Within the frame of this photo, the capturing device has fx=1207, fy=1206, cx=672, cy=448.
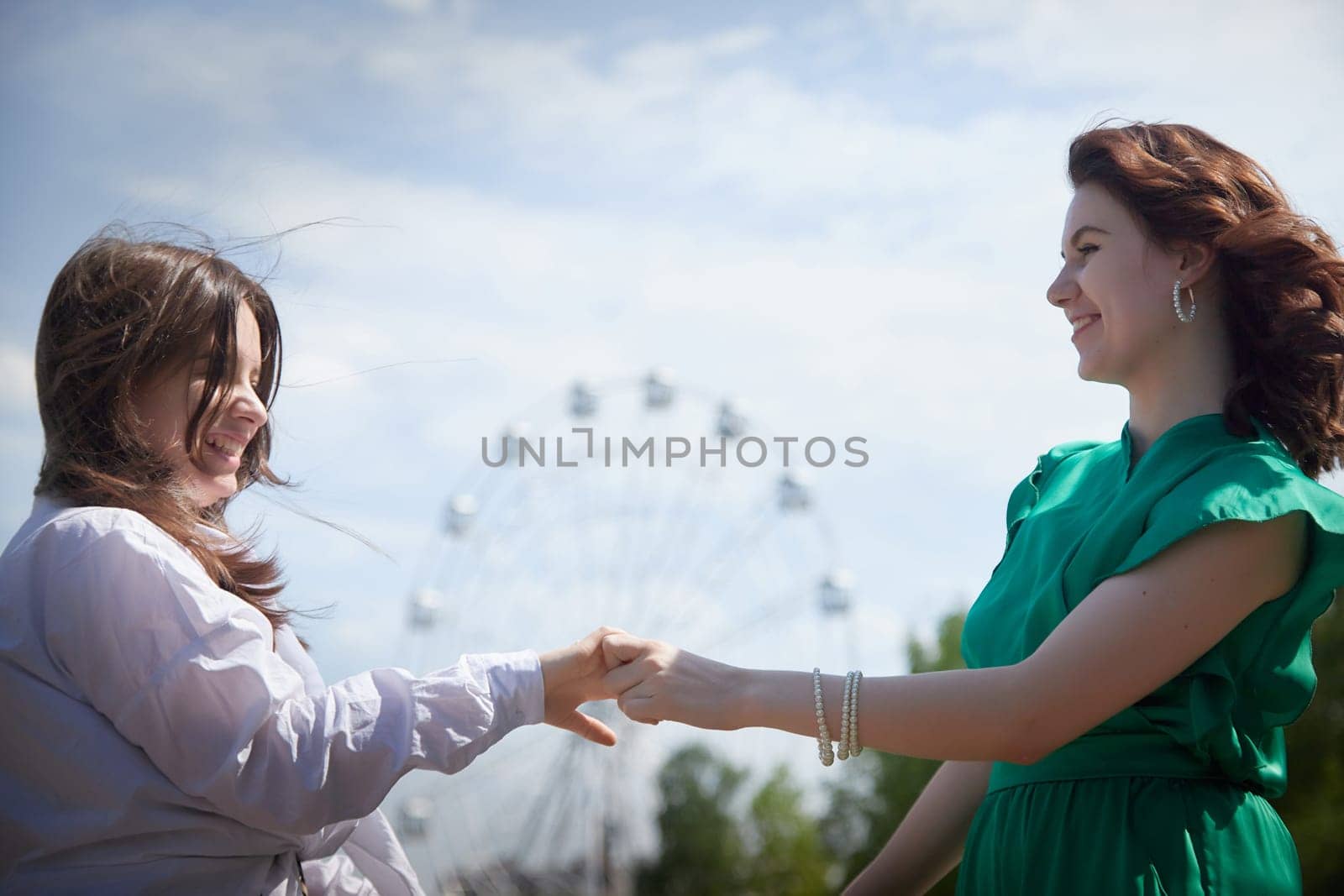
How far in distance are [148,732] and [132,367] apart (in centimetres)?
78

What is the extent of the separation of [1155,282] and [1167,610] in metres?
0.79

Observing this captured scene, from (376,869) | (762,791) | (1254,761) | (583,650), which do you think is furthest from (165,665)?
(762,791)

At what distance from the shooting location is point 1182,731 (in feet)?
8.13

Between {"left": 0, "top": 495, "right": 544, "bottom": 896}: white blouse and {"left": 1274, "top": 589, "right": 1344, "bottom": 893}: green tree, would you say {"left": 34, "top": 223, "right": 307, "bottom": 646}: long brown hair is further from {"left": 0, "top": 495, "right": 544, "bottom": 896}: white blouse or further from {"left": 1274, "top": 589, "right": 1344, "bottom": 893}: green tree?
{"left": 1274, "top": 589, "right": 1344, "bottom": 893}: green tree

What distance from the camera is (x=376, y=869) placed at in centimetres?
275

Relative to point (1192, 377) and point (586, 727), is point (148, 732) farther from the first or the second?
point (1192, 377)

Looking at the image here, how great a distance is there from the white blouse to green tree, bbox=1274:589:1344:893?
21798mm

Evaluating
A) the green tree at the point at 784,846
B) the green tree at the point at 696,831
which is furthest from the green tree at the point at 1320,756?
the green tree at the point at 696,831

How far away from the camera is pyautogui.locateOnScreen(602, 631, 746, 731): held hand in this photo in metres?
2.74

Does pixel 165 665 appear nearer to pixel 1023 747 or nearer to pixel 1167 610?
pixel 1023 747

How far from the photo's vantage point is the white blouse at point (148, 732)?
224 centimetres

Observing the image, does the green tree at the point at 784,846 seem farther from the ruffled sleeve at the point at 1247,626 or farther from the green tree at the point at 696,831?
the ruffled sleeve at the point at 1247,626

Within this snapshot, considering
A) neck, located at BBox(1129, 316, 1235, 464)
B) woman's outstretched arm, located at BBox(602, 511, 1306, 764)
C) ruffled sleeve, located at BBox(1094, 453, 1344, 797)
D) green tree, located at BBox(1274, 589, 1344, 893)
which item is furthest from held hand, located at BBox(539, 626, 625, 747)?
green tree, located at BBox(1274, 589, 1344, 893)

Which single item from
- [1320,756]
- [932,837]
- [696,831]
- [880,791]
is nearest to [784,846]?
[696,831]
